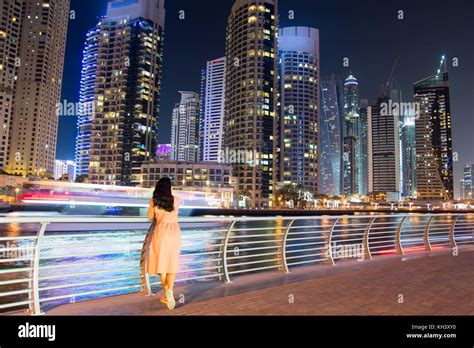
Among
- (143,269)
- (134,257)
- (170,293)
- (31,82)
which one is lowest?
(134,257)

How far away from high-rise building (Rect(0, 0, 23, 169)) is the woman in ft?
496

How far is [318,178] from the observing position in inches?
6973

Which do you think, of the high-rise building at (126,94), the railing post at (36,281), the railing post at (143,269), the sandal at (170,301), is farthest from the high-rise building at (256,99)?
the railing post at (36,281)

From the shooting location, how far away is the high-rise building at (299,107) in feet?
570

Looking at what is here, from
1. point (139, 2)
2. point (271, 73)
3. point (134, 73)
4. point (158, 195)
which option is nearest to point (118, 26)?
point (139, 2)

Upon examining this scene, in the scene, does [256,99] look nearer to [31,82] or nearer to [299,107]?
[299,107]

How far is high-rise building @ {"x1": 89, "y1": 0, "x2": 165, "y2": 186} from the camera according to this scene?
479 feet

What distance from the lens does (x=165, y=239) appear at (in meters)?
5.01

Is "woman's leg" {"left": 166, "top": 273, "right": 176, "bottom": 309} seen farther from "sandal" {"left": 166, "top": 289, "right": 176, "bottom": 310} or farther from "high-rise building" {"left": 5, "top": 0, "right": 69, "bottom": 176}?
"high-rise building" {"left": 5, "top": 0, "right": 69, "bottom": 176}

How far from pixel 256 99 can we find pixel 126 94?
185 feet

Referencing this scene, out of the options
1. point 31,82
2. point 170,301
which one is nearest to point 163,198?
point 170,301
